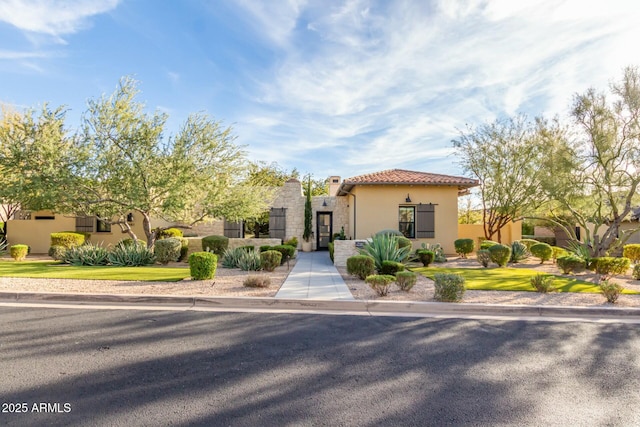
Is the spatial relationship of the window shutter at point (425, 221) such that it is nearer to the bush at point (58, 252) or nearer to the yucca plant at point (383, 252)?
the yucca plant at point (383, 252)

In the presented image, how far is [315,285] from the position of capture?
313 inches

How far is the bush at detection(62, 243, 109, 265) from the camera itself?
37.1 ft

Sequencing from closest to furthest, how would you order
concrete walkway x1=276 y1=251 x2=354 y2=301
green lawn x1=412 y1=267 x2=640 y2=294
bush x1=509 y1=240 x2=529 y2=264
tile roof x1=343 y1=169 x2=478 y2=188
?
concrete walkway x1=276 y1=251 x2=354 y2=301
green lawn x1=412 y1=267 x2=640 y2=294
bush x1=509 y1=240 x2=529 y2=264
tile roof x1=343 y1=169 x2=478 y2=188

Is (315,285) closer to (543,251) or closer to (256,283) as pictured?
(256,283)

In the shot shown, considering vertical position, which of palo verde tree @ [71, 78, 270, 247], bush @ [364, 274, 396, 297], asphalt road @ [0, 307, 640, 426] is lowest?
asphalt road @ [0, 307, 640, 426]

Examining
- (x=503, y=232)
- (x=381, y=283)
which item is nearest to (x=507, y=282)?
(x=381, y=283)

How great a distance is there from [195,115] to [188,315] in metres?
8.73

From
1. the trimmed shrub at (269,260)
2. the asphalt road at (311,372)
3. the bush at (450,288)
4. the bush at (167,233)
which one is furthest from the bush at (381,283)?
the bush at (167,233)

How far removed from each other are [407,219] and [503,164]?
17.4ft

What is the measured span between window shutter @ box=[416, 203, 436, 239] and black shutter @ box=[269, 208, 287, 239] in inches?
291

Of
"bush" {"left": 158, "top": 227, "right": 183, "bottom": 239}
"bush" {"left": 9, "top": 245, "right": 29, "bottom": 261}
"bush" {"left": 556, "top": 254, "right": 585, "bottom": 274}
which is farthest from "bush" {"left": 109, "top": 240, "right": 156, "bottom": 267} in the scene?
"bush" {"left": 556, "top": 254, "right": 585, "bottom": 274}

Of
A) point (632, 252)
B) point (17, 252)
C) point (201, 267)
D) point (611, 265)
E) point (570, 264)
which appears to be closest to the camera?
point (201, 267)

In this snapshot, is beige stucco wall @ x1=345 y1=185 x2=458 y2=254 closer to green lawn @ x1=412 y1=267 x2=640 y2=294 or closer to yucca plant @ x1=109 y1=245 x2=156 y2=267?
green lawn @ x1=412 y1=267 x2=640 y2=294

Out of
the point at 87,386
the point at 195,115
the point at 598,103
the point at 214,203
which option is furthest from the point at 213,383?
the point at 598,103
